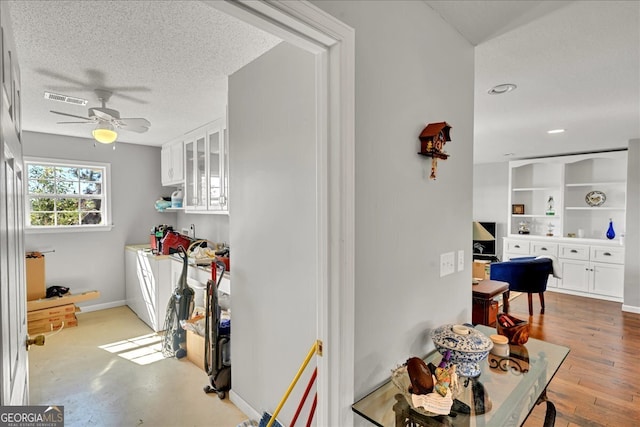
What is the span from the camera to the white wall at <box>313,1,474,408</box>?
4.03 ft

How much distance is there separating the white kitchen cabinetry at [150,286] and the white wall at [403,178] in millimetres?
3094

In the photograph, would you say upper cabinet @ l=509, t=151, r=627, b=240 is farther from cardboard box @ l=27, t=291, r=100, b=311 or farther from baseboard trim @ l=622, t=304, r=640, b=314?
cardboard box @ l=27, t=291, r=100, b=311

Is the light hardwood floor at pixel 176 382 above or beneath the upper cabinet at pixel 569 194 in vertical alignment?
beneath

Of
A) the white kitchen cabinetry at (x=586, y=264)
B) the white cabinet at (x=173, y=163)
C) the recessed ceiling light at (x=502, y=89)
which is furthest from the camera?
the white kitchen cabinetry at (x=586, y=264)

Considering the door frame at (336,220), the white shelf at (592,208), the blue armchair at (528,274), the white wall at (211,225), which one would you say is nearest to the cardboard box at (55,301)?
the white wall at (211,225)

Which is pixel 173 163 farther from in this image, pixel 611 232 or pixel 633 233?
pixel 611 232

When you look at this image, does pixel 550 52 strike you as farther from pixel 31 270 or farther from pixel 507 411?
pixel 31 270

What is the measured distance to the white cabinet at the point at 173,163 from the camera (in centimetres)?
417

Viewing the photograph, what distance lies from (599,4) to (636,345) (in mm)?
3608

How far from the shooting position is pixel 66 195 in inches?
169

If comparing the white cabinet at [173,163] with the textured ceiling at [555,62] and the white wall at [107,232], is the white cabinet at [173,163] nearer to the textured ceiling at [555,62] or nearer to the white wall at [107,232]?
the white wall at [107,232]

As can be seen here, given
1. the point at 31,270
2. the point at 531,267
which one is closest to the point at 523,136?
the point at 531,267

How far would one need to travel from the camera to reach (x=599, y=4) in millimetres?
1425

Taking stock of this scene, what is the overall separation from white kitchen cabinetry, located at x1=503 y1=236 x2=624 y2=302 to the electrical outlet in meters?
4.10
